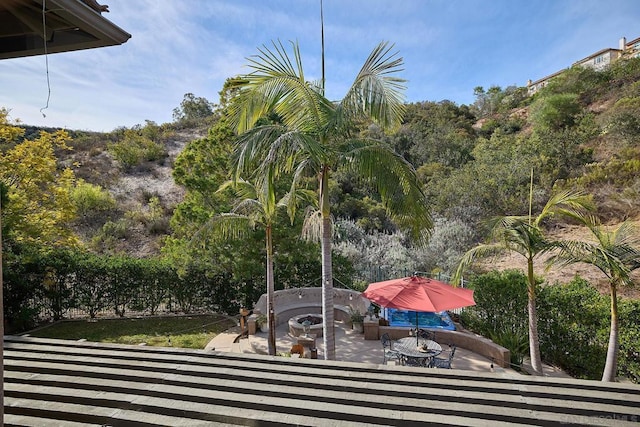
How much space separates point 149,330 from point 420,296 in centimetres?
944

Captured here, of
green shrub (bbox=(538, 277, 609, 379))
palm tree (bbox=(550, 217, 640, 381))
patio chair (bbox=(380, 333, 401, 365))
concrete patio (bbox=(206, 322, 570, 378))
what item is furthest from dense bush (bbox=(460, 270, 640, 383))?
patio chair (bbox=(380, 333, 401, 365))

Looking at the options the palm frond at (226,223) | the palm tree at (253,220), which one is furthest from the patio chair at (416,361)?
the palm frond at (226,223)

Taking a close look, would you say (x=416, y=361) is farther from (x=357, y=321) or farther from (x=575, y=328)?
(x=575, y=328)

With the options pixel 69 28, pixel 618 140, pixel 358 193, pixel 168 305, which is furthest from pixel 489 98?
pixel 69 28

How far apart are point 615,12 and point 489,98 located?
44363mm

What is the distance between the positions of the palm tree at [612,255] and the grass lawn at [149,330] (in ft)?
32.1

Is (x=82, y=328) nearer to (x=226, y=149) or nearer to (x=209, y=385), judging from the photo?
(x=226, y=149)

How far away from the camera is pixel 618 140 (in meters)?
24.8

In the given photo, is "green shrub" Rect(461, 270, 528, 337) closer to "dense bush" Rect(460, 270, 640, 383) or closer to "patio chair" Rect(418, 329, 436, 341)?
"dense bush" Rect(460, 270, 640, 383)

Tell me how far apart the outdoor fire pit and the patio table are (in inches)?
116

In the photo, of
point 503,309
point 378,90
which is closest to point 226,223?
point 378,90

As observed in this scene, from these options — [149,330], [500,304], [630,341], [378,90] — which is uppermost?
[378,90]

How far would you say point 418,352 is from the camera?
758cm

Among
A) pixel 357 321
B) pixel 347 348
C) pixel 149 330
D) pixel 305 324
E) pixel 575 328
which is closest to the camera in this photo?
pixel 575 328
